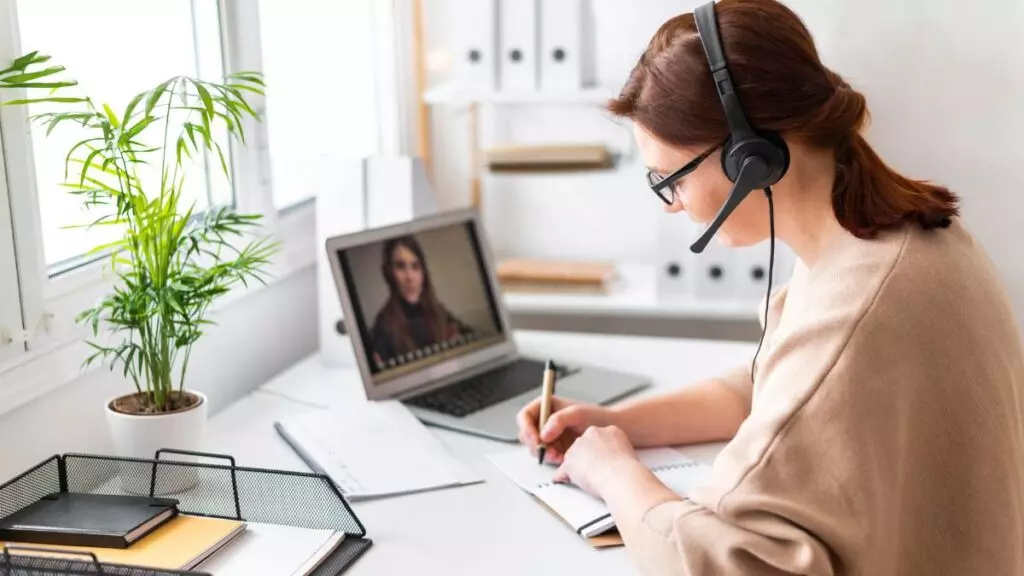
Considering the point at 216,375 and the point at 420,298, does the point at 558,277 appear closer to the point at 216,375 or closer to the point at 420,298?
the point at 420,298

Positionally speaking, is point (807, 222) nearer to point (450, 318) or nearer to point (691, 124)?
point (691, 124)

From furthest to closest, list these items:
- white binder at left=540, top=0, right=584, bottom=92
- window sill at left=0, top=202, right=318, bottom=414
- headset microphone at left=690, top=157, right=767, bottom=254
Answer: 1. white binder at left=540, top=0, right=584, bottom=92
2. window sill at left=0, top=202, right=318, bottom=414
3. headset microphone at left=690, top=157, right=767, bottom=254

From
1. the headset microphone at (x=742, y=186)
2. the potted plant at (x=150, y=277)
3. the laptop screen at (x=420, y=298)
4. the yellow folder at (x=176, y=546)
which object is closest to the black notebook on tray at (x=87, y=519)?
the yellow folder at (x=176, y=546)

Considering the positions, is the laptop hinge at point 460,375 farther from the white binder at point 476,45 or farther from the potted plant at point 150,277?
the white binder at point 476,45

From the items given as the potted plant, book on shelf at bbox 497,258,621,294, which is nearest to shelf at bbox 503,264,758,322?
book on shelf at bbox 497,258,621,294

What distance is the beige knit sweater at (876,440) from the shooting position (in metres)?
0.94

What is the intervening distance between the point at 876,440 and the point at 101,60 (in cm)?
115

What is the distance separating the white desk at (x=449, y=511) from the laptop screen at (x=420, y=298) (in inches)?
4.4

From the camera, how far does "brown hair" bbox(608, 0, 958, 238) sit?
1.02 m

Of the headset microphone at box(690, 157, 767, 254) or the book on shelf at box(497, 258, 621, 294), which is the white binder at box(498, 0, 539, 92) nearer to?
the book on shelf at box(497, 258, 621, 294)

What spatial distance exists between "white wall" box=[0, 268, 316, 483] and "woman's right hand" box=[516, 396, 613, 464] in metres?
0.55

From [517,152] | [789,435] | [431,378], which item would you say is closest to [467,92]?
[517,152]

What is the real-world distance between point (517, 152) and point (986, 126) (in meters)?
0.94

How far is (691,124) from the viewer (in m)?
1.07
